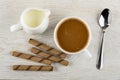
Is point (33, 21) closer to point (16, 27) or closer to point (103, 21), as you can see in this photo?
point (16, 27)

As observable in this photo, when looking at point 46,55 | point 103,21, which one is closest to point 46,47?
point 46,55

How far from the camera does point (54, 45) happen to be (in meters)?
0.77

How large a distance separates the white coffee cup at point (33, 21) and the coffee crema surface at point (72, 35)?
5cm

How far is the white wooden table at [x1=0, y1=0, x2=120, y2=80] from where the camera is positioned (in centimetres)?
75

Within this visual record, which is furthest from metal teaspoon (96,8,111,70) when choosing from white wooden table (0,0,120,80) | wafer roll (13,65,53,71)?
wafer roll (13,65,53,71)

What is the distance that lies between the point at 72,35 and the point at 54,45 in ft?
0.21

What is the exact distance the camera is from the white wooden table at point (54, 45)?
2.47 feet

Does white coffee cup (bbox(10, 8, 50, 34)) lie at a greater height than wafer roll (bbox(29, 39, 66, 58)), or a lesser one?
greater

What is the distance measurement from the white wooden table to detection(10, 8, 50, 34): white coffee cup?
0.11 ft

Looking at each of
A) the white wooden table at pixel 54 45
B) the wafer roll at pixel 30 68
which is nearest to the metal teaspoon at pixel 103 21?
the white wooden table at pixel 54 45

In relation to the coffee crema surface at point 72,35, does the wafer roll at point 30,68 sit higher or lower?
lower

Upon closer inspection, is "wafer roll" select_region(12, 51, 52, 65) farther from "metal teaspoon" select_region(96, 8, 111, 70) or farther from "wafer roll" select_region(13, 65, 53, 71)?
"metal teaspoon" select_region(96, 8, 111, 70)

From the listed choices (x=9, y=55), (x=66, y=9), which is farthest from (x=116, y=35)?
(x=9, y=55)

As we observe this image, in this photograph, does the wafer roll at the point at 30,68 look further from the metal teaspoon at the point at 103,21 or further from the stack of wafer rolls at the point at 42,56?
the metal teaspoon at the point at 103,21
